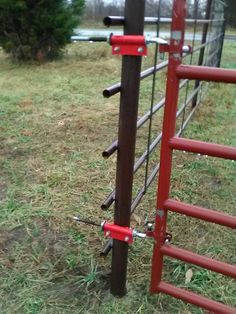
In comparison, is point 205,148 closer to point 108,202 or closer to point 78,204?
point 108,202

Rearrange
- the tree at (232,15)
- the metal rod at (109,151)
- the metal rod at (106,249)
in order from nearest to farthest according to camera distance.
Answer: the metal rod at (109,151) < the metal rod at (106,249) < the tree at (232,15)

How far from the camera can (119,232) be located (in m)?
1.79

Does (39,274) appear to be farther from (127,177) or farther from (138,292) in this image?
(127,177)

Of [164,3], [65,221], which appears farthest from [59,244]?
[164,3]

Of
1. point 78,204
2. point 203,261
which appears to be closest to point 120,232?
point 203,261

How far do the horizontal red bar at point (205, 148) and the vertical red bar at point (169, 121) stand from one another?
0.04 metres

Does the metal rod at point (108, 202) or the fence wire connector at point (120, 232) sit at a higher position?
the metal rod at point (108, 202)

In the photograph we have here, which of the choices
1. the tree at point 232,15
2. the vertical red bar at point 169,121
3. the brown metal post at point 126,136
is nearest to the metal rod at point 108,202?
the brown metal post at point 126,136

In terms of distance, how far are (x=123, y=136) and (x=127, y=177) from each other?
0.62 feet

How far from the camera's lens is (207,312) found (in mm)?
1871

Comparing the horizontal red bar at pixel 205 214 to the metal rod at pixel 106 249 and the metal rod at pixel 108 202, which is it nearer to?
the metal rod at pixel 108 202

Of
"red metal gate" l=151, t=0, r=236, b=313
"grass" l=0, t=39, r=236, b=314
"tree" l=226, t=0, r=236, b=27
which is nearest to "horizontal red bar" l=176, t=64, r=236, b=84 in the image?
"red metal gate" l=151, t=0, r=236, b=313

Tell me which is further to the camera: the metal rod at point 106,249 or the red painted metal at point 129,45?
the metal rod at point 106,249

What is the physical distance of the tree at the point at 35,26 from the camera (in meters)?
7.45
